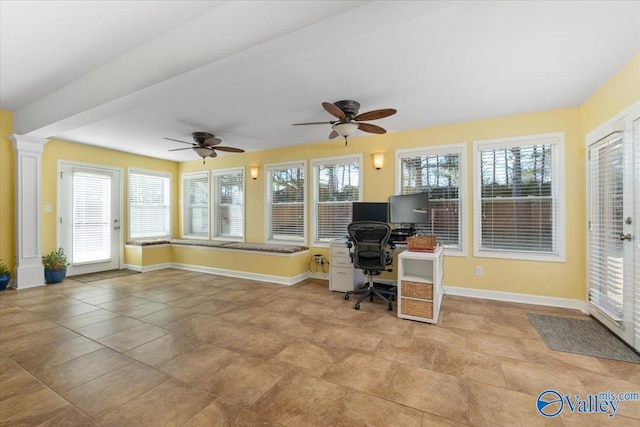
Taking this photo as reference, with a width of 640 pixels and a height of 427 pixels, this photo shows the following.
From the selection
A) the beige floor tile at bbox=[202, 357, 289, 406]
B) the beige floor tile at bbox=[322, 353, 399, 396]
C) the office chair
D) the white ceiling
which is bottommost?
the beige floor tile at bbox=[322, 353, 399, 396]

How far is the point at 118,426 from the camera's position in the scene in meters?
1.57

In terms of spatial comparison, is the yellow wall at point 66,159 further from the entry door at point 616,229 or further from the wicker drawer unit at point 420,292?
the entry door at point 616,229

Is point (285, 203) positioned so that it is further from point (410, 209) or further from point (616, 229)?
point (616, 229)

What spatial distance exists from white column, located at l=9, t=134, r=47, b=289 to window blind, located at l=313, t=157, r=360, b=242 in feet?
15.2

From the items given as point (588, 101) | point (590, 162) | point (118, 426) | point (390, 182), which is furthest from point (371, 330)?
point (588, 101)

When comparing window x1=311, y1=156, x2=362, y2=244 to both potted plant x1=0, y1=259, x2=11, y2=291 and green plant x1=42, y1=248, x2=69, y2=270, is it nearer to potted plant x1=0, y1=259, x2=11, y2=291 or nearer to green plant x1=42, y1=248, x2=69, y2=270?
green plant x1=42, y1=248, x2=69, y2=270

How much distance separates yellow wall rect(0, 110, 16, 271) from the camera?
4340mm

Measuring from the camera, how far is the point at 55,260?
483 centimetres

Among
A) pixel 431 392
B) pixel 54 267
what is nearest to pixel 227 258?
pixel 54 267

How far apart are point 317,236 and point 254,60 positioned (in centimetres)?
365

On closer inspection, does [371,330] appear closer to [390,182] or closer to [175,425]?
[175,425]

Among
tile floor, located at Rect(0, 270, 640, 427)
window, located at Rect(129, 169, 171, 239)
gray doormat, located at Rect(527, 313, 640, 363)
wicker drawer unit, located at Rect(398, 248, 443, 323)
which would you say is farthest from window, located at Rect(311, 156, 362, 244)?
window, located at Rect(129, 169, 171, 239)

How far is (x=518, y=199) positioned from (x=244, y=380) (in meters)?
4.03

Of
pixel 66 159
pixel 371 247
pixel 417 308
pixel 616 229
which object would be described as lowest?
pixel 417 308
